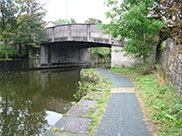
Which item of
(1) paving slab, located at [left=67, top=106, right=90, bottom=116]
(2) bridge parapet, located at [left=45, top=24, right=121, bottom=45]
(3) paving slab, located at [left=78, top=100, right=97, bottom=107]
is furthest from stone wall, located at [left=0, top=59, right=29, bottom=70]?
(1) paving slab, located at [left=67, top=106, right=90, bottom=116]

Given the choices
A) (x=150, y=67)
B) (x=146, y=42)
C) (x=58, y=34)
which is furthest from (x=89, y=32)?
(x=150, y=67)

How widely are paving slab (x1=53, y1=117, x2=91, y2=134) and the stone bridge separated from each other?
11.3m

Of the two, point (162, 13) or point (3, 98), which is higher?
point (162, 13)

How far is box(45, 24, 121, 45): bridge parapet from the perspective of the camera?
50.0 ft

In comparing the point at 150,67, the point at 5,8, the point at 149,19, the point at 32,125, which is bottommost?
the point at 32,125

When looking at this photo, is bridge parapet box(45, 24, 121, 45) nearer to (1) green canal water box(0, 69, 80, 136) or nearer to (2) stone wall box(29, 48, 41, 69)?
(2) stone wall box(29, 48, 41, 69)

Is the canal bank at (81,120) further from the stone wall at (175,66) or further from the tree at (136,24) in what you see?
the tree at (136,24)

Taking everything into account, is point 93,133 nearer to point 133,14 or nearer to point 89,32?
point 133,14

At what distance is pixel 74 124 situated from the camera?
131 inches

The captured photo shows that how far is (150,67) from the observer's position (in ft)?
28.6

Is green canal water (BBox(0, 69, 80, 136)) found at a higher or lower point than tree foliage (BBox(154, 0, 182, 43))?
lower

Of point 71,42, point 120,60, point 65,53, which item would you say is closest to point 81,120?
point 120,60

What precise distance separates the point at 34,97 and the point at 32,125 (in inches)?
119

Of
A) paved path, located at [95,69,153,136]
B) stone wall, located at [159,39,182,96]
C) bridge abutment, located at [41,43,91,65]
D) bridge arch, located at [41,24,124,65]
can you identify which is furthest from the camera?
bridge abutment, located at [41,43,91,65]
